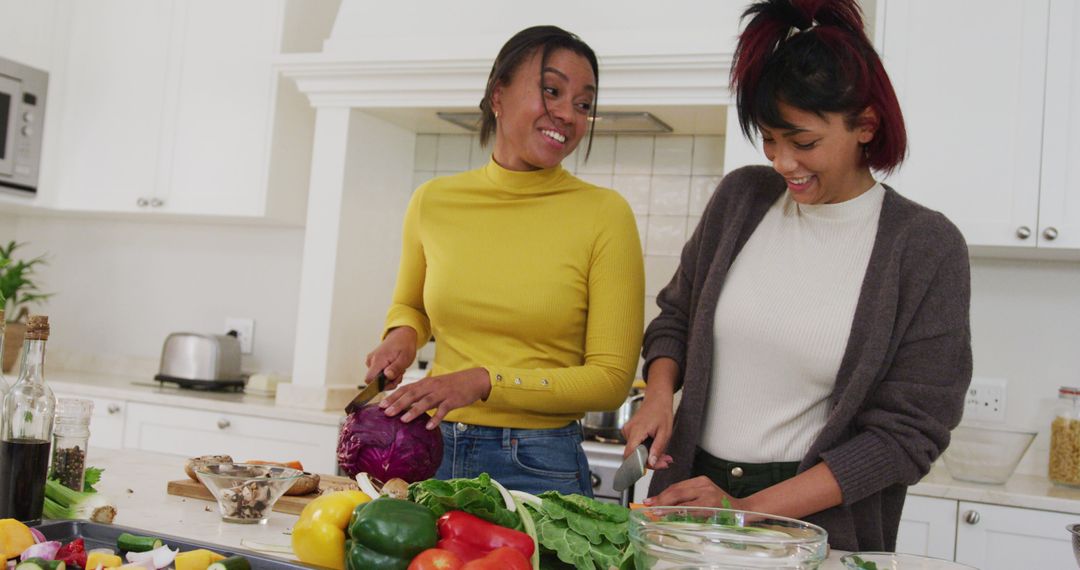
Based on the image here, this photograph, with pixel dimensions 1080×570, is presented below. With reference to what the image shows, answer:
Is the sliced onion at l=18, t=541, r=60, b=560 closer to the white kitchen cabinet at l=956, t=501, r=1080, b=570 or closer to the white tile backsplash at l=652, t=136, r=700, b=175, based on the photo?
the white kitchen cabinet at l=956, t=501, r=1080, b=570

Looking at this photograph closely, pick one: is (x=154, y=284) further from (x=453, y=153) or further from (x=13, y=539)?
(x=13, y=539)

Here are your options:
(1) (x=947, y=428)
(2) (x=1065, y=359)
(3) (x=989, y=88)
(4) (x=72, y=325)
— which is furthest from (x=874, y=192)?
(4) (x=72, y=325)

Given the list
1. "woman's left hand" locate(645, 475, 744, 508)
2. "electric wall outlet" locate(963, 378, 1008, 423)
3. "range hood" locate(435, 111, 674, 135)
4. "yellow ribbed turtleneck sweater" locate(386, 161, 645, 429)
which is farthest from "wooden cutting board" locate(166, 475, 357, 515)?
"electric wall outlet" locate(963, 378, 1008, 423)

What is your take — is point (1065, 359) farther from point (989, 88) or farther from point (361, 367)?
point (361, 367)

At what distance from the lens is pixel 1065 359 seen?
2906 millimetres

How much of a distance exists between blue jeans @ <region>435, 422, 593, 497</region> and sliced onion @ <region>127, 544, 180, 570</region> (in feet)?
2.19

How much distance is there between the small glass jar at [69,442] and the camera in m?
1.32

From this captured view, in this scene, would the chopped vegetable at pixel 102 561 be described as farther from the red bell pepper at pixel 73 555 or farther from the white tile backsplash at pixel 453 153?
the white tile backsplash at pixel 453 153

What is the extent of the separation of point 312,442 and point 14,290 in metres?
1.43

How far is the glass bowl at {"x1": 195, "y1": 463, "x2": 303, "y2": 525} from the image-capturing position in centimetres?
129

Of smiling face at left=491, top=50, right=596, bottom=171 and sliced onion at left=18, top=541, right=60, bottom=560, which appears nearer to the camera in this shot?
sliced onion at left=18, top=541, right=60, bottom=560

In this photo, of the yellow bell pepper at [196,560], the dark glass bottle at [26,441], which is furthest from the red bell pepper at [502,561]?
the dark glass bottle at [26,441]

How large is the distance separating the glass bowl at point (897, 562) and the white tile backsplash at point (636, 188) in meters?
2.40

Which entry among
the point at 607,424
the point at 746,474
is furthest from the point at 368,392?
the point at 607,424
